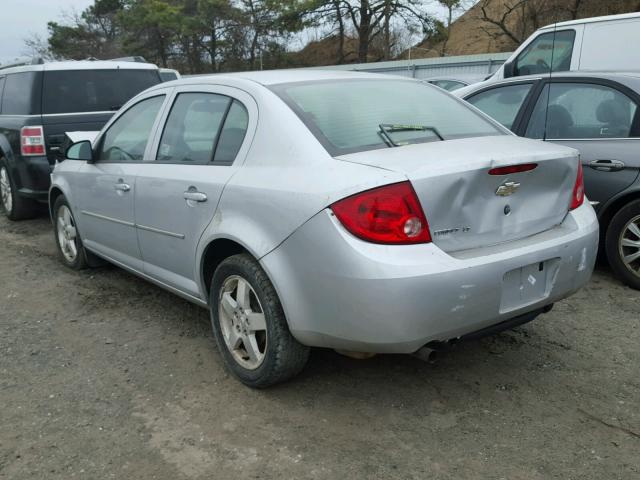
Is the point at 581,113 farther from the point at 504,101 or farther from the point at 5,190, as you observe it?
the point at 5,190

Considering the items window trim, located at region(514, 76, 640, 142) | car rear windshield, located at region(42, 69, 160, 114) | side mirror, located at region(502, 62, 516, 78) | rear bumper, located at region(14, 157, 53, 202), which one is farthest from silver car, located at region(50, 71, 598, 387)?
side mirror, located at region(502, 62, 516, 78)

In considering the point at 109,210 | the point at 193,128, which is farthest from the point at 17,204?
the point at 193,128

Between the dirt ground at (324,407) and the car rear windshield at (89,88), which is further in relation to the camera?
the car rear windshield at (89,88)

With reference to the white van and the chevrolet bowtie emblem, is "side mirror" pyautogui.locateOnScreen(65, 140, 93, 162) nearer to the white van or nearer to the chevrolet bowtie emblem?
the chevrolet bowtie emblem

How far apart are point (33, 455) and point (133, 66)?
5869mm

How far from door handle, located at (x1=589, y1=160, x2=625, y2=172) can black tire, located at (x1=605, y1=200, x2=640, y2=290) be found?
0.91ft

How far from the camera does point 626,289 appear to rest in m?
4.45

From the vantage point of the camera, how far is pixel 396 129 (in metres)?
3.05

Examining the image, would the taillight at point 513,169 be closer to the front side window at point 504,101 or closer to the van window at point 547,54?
the front side window at point 504,101

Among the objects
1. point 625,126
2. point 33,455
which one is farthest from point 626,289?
point 33,455

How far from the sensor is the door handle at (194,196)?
3.22 metres

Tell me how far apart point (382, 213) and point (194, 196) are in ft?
4.05

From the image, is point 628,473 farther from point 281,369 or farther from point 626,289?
point 626,289

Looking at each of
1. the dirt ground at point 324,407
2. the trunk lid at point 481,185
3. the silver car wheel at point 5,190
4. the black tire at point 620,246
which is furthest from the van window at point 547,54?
the silver car wheel at point 5,190
